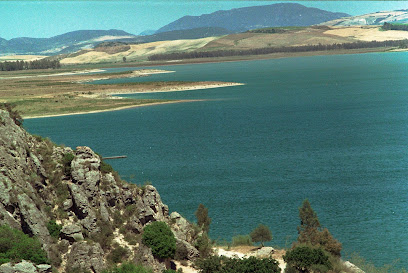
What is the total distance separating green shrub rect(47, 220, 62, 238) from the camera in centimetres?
2775

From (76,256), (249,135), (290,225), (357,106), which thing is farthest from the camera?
(357,106)

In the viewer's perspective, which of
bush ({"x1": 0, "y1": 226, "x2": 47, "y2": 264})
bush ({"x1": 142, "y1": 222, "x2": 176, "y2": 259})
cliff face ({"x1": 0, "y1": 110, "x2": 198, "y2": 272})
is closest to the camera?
bush ({"x1": 0, "y1": 226, "x2": 47, "y2": 264})

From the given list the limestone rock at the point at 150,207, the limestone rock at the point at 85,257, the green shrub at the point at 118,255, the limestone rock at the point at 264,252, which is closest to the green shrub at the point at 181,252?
the limestone rock at the point at 150,207

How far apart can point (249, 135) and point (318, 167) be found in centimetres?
2301

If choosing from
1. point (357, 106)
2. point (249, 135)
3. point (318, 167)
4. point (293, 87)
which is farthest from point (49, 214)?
point (293, 87)

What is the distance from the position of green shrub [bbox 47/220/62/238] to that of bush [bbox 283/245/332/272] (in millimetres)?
12114

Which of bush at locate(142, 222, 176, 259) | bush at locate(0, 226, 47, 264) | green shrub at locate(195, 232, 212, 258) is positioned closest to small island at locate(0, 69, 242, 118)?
green shrub at locate(195, 232, 212, 258)

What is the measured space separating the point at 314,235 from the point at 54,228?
611 inches

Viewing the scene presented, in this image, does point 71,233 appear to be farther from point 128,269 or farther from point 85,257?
point 128,269

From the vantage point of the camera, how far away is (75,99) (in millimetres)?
132875

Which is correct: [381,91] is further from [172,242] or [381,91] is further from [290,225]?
[172,242]

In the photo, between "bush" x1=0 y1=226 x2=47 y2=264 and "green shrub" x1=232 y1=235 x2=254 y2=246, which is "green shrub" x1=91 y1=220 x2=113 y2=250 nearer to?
"bush" x1=0 y1=226 x2=47 y2=264

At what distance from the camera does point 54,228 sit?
91.8 ft

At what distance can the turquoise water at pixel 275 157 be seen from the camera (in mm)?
41125
